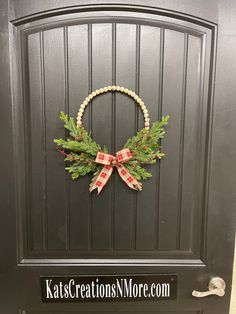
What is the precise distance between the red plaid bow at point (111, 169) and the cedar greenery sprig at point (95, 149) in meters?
0.02

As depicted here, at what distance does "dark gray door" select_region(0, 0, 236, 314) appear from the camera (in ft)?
3.14

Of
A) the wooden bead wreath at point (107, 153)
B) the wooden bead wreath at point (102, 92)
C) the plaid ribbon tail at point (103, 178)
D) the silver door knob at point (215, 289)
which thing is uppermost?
Answer: the wooden bead wreath at point (102, 92)

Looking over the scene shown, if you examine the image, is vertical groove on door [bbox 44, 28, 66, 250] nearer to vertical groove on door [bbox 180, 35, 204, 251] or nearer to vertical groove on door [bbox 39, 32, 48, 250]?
vertical groove on door [bbox 39, 32, 48, 250]

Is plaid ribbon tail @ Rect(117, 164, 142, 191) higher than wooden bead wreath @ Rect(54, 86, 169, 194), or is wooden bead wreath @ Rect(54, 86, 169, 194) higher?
wooden bead wreath @ Rect(54, 86, 169, 194)

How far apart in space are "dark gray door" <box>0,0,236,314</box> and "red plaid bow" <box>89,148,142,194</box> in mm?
40

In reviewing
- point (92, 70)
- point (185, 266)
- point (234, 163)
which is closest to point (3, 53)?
point (92, 70)

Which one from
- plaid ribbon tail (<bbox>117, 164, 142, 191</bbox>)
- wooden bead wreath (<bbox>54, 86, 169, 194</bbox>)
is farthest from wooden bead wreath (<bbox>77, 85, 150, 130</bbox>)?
plaid ribbon tail (<bbox>117, 164, 142, 191</bbox>)

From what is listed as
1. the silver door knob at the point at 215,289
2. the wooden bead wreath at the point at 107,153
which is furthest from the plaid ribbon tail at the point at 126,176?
the silver door knob at the point at 215,289

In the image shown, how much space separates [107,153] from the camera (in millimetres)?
1005

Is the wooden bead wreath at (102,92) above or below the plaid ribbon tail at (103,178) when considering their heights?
above

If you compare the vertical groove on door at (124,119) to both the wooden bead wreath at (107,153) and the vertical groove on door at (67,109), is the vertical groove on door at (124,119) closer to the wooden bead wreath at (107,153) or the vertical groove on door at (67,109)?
the wooden bead wreath at (107,153)

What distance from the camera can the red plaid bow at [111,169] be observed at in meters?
0.98

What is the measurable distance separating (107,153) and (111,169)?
2.3 inches

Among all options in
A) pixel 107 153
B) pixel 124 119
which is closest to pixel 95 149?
pixel 107 153
